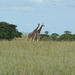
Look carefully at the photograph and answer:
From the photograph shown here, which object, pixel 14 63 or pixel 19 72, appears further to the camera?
pixel 14 63

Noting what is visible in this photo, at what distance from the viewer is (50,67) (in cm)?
545

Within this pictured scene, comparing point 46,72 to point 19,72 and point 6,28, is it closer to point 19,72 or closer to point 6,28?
point 19,72

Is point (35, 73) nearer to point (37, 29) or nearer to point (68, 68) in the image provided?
point (68, 68)

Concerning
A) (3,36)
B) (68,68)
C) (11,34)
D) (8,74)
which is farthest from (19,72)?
(11,34)

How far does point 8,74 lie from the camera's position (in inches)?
198

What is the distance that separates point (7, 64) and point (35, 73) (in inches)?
42.1

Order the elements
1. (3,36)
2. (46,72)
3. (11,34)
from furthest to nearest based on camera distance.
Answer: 1. (11,34)
2. (3,36)
3. (46,72)

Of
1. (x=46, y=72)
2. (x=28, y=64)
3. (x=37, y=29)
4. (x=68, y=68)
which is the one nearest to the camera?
(x=46, y=72)

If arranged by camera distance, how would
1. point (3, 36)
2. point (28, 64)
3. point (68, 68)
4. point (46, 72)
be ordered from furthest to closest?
point (3, 36), point (28, 64), point (68, 68), point (46, 72)

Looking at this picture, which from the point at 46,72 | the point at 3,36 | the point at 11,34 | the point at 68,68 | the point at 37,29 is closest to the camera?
the point at 46,72

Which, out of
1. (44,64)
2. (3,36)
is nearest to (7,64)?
(44,64)

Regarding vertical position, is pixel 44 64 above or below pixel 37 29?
below

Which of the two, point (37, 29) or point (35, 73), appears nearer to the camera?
point (35, 73)

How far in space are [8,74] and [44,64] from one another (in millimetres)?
1018
